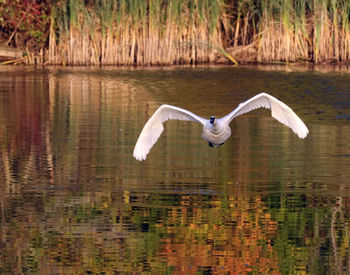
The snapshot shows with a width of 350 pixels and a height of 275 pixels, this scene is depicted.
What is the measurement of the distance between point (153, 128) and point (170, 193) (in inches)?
75.1

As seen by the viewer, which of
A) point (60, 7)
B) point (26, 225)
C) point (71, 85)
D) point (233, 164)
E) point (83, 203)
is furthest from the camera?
point (60, 7)

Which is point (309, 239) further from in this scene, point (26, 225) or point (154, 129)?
point (154, 129)

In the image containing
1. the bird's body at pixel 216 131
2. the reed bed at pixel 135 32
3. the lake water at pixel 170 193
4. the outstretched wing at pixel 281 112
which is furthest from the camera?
the reed bed at pixel 135 32

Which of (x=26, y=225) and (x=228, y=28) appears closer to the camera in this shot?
(x=26, y=225)

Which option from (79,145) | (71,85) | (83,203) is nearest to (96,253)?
(83,203)

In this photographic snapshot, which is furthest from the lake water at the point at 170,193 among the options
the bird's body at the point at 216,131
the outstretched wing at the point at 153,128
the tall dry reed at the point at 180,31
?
the tall dry reed at the point at 180,31

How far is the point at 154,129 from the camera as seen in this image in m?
11.5

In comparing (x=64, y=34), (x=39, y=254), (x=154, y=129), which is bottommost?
(x=39, y=254)

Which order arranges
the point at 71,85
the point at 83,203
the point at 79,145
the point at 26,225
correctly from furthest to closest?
the point at 71,85 → the point at 79,145 → the point at 83,203 → the point at 26,225

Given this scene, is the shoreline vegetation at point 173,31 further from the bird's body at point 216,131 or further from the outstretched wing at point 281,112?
the bird's body at point 216,131

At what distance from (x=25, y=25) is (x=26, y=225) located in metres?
18.3

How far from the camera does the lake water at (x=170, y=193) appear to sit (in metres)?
7.60

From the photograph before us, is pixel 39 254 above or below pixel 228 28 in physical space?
below

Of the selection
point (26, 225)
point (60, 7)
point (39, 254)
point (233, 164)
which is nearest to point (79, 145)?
point (233, 164)
